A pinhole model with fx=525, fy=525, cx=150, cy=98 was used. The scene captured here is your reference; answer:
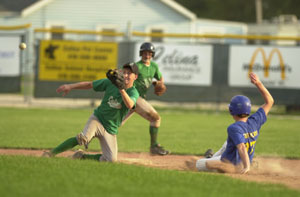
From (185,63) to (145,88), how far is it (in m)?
8.66

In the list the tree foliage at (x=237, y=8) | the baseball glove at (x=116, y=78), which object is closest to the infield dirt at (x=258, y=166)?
the baseball glove at (x=116, y=78)

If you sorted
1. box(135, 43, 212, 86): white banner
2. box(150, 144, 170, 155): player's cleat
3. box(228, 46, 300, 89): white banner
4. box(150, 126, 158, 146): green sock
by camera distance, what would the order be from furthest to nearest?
1. box(135, 43, 212, 86): white banner
2. box(228, 46, 300, 89): white banner
3. box(150, 126, 158, 146): green sock
4. box(150, 144, 170, 155): player's cleat

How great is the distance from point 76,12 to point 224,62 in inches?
514

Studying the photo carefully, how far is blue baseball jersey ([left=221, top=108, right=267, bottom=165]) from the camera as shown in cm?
663

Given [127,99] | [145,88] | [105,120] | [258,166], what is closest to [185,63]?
[145,88]

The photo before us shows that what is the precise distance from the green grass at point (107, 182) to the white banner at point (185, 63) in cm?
1156

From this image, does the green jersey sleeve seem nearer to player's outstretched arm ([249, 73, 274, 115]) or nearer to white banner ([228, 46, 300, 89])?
player's outstretched arm ([249, 73, 274, 115])

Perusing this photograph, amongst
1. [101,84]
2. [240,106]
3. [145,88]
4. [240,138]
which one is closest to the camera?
[240,138]

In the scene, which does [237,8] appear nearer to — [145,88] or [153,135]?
[145,88]

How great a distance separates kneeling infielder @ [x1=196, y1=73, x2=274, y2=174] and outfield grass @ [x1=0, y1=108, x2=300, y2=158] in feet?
9.09

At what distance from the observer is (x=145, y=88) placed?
32.3ft

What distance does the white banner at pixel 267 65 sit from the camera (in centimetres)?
1803

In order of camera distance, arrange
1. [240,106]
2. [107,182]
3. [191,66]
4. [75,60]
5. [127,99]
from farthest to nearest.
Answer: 1. [75,60]
2. [191,66]
3. [127,99]
4. [240,106]
5. [107,182]

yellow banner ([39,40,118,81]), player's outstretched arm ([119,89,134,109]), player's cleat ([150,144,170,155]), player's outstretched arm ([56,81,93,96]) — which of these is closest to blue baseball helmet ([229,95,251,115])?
player's outstretched arm ([119,89,134,109])
